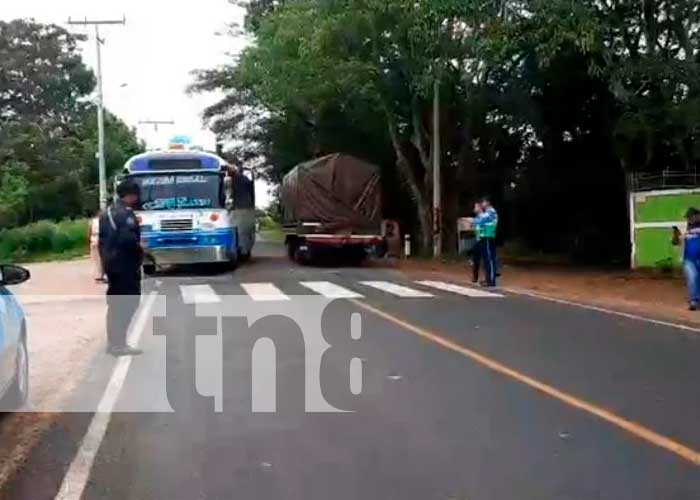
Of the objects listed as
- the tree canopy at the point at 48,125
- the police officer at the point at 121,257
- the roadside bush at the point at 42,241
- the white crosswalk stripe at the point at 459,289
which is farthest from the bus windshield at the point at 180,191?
the tree canopy at the point at 48,125

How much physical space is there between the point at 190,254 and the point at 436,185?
32.5 ft

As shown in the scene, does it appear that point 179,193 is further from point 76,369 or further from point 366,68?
point 76,369

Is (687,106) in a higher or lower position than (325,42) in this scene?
lower

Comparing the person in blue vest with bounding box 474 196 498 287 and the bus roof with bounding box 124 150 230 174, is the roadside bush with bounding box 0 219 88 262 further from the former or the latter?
the person in blue vest with bounding box 474 196 498 287

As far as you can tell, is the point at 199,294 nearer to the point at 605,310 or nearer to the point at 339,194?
the point at 605,310

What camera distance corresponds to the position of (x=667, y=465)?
21.4ft

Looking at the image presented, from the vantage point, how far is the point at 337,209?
30.8 m

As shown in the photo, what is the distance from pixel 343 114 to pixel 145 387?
34657 millimetres

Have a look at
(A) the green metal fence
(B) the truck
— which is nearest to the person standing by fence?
(A) the green metal fence

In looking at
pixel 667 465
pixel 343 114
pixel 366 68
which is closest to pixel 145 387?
pixel 667 465

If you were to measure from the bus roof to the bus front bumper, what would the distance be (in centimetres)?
199

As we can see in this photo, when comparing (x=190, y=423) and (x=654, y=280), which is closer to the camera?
(x=190, y=423)

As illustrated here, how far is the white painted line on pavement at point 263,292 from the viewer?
1853 cm

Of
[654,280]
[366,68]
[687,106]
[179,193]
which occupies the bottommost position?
[654,280]
